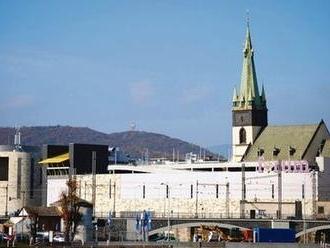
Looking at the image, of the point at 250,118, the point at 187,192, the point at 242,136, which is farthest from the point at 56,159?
the point at 250,118

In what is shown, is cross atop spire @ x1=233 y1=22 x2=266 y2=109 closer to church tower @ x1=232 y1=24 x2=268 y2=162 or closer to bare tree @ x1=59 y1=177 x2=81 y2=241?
church tower @ x1=232 y1=24 x2=268 y2=162

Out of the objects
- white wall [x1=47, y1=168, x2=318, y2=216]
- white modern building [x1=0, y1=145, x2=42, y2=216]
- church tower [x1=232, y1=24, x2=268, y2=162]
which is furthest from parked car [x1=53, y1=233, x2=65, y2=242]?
church tower [x1=232, y1=24, x2=268, y2=162]

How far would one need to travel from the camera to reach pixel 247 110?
167750 millimetres

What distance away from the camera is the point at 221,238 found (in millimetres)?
108250

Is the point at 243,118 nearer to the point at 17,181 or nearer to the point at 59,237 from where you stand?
the point at 17,181

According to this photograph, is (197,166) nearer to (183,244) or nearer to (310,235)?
(310,235)

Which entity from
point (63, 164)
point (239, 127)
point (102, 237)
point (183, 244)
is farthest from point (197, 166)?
point (183, 244)

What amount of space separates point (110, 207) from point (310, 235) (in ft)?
155

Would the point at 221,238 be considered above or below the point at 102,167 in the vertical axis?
below

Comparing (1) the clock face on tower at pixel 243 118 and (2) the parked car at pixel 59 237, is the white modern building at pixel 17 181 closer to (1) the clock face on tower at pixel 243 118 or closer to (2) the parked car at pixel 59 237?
(1) the clock face on tower at pixel 243 118

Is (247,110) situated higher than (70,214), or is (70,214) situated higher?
(247,110)

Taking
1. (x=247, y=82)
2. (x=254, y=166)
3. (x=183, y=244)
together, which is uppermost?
(x=247, y=82)

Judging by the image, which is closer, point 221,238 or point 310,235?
point 221,238

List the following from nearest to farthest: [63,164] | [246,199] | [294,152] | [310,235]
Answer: [310,235], [246,199], [294,152], [63,164]
